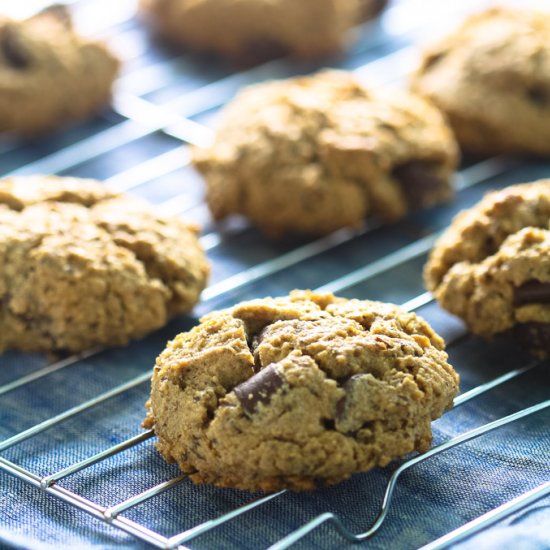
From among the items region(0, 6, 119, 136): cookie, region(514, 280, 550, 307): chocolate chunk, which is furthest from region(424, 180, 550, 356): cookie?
region(0, 6, 119, 136): cookie

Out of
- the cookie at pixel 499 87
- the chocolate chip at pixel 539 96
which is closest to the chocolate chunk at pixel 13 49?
the cookie at pixel 499 87

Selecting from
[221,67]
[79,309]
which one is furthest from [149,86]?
[79,309]

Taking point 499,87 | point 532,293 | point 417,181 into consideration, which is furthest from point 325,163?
point 532,293

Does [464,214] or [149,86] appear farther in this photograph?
[149,86]

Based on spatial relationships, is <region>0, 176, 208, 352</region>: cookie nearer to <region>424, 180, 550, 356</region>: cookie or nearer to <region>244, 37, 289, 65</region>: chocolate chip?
<region>424, 180, 550, 356</region>: cookie

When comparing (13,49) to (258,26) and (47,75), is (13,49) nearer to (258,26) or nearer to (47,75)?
(47,75)

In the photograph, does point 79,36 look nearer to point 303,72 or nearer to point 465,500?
point 303,72

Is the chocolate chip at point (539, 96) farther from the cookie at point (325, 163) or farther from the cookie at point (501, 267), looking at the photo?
the cookie at point (501, 267)
